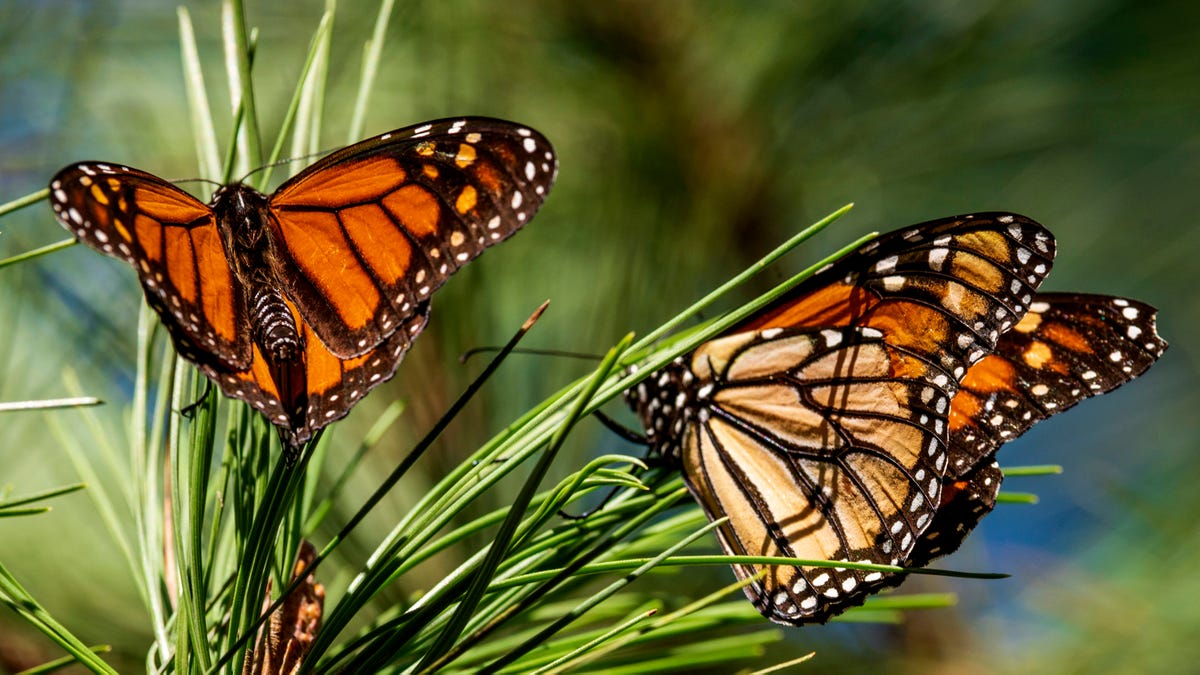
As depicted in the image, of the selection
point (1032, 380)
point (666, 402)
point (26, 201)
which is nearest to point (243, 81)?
point (26, 201)

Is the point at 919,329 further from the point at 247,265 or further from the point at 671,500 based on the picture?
the point at 247,265

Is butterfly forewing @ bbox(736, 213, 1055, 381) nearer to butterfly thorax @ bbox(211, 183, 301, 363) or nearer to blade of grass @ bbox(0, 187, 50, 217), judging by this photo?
butterfly thorax @ bbox(211, 183, 301, 363)

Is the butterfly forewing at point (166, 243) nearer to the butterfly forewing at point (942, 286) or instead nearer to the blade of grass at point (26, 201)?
the blade of grass at point (26, 201)

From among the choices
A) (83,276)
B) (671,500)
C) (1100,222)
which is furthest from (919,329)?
(83,276)

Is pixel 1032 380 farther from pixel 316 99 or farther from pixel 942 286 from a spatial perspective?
pixel 316 99

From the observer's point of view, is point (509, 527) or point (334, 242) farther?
point (334, 242)

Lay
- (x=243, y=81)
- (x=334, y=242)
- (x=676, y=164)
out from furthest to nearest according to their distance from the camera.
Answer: (x=676, y=164), (x=334, y=242), (x=243, y=81)
